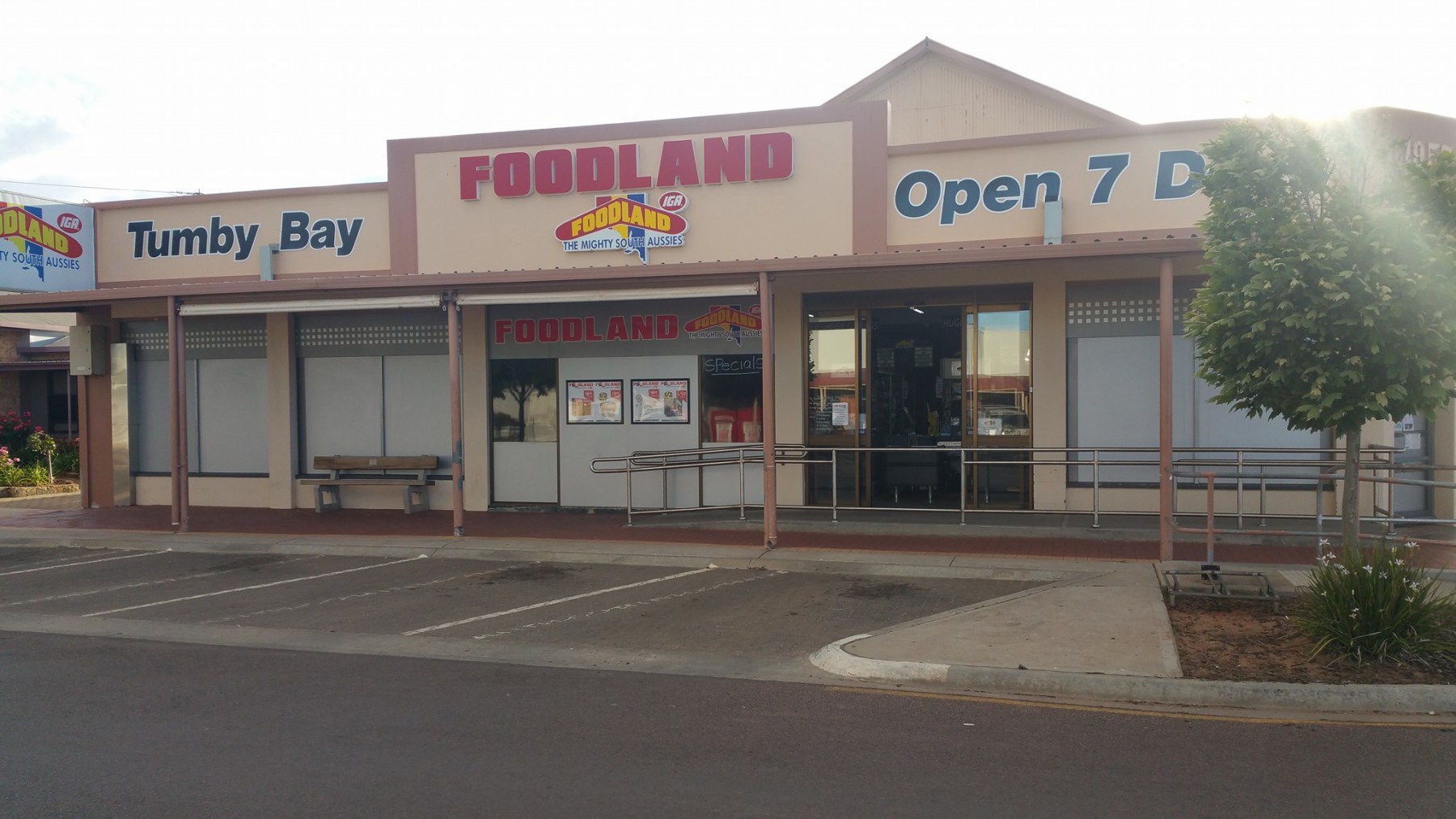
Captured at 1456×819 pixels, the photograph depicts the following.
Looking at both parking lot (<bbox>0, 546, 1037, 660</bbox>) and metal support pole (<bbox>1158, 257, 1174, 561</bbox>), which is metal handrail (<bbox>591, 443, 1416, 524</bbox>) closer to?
metal support pole (<bbox>1158, 257, 1174, 561</bbox>)

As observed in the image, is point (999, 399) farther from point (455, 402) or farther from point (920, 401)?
point (455, 402)

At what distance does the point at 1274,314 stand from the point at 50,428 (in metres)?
26.7

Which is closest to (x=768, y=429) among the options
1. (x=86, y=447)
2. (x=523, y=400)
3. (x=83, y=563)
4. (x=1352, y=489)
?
(x=523, y=400)

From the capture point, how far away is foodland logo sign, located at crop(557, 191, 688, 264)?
14695mm

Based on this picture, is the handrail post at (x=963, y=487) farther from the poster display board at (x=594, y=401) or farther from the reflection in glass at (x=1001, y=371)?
the poster display board at (x=594, y=401)

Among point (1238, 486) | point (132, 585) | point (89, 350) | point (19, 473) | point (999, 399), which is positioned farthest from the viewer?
point (19, 473)

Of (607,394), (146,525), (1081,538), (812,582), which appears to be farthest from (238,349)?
(1081,538)

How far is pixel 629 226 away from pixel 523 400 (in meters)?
3.08

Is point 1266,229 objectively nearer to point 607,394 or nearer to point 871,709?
point 871,709

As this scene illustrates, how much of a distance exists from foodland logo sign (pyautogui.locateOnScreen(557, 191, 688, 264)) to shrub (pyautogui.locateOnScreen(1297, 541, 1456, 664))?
9.60 meters

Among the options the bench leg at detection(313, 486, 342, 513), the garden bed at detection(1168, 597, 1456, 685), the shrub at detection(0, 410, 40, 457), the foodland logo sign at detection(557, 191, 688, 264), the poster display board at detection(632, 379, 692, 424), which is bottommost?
the garden bed at detection(1168, 597, 1456, 685)

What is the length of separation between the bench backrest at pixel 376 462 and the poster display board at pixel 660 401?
3266 millimetres

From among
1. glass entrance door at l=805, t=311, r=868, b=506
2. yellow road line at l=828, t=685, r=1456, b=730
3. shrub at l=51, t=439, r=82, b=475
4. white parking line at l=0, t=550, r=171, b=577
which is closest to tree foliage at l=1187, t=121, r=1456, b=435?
yellow road line at l=828, t=685, r=1456, b=730

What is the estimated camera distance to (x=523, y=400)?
15672mm
